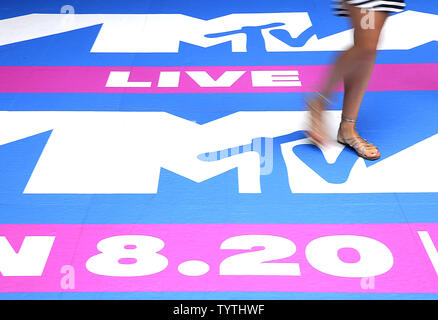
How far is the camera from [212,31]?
153 inches

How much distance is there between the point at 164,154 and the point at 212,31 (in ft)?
5.18

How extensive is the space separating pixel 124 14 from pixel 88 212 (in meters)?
2.37

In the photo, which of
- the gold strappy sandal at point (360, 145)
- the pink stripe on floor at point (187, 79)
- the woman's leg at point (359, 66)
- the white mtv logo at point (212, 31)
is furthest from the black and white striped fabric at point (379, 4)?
the white mtv logo at point (212, 31)

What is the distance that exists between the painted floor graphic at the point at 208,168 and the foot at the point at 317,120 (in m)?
0.07

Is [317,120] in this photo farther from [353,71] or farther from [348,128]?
[353,71]

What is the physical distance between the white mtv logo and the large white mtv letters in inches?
36.6

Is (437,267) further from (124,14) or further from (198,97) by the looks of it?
(124,14)

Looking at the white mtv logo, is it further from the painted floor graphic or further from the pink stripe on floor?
the pink stripe on floor

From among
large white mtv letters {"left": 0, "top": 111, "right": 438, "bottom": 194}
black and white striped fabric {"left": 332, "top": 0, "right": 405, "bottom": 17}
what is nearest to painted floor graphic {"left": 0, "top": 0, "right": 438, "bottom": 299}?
large white mtv letters {"left": 0, "top": 111, "right": 438, "bottom": 194}

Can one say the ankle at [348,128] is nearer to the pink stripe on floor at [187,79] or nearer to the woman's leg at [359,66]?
the woman's leg at [359,66]

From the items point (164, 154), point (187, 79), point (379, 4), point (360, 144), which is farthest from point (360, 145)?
point (187, 79)

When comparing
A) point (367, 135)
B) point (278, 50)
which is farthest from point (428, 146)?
point (278, 50)

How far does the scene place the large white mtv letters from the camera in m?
2.30
